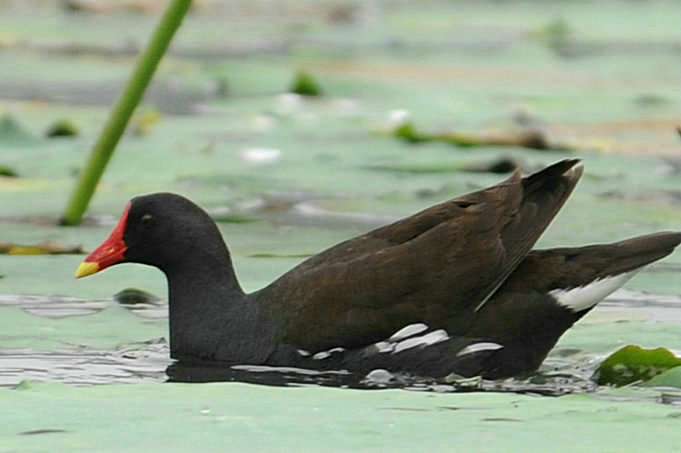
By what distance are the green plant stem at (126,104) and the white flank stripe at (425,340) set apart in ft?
3.70

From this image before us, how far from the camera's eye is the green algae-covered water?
3.20 m

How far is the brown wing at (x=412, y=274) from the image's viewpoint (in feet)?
14.6

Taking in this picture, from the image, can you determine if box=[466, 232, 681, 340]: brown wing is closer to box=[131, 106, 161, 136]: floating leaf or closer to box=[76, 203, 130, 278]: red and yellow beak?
box=[76, 203, 130, 278]: red and yellow beak

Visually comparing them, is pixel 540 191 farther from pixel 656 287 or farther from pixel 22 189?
pixel 22 189

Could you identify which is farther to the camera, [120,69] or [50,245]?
[120,69]

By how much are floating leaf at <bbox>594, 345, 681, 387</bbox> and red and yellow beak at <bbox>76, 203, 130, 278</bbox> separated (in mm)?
1431

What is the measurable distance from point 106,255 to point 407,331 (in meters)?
0.87

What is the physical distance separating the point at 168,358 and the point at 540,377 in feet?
3.04

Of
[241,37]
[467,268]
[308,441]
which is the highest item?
[241,37]

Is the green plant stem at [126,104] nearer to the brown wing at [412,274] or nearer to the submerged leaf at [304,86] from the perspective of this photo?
the brown wing at [412,274]

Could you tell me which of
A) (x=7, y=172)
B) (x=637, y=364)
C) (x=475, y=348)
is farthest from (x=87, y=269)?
(x=7, y=172)

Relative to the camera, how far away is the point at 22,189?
6.40 m

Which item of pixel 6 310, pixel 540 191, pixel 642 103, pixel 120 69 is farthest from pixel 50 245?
pixel 120 69

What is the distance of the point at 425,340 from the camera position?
14.6ft
